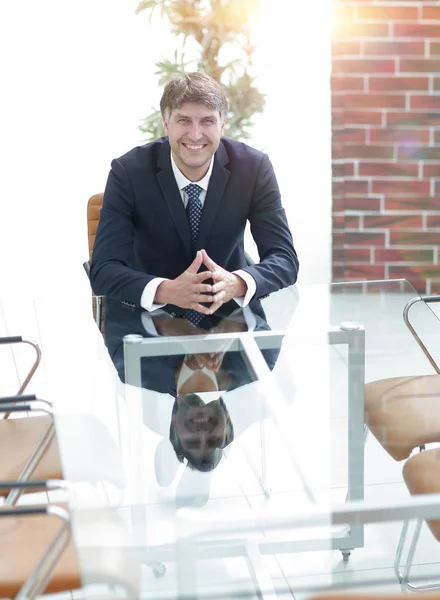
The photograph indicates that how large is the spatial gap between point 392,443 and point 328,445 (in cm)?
28

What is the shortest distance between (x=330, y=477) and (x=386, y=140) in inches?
124

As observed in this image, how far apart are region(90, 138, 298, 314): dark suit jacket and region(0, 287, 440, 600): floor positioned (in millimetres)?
A: 285

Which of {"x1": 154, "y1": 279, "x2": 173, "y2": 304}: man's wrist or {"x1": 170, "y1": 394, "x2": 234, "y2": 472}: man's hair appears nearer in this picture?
{"x1": 170, "y1": 394, "x2": 234, "y2": 472}: man's hair

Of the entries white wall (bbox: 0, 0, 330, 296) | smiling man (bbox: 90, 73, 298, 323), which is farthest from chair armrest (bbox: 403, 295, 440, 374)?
white wall (bbox: 0, 0, 330, 296)

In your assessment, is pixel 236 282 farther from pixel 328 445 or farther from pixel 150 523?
pixel 150 523

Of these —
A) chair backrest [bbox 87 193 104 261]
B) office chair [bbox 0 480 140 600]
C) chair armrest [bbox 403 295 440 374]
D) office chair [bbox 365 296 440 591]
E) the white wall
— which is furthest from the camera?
the white wall

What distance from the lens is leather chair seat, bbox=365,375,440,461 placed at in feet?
6.70

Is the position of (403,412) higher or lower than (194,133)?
lower

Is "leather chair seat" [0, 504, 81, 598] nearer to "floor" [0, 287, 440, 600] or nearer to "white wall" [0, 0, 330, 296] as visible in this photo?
"floor" [0, 287, 440, 600]

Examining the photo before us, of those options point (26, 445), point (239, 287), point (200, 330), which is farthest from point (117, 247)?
point (26, 445)

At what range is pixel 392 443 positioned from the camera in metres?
2.02

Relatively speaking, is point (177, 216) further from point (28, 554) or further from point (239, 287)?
point (28, 554)

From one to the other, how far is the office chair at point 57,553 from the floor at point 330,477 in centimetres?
3

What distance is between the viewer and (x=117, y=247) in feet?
8.84
